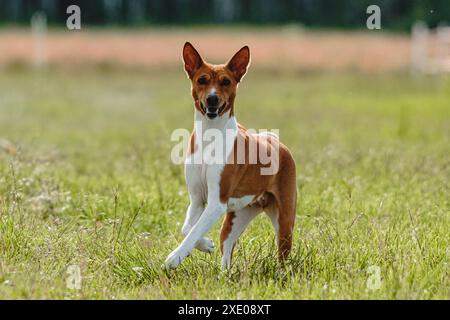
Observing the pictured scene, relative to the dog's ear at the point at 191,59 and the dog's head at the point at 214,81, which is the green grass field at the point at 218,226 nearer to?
the dog's head at the point at 214,81

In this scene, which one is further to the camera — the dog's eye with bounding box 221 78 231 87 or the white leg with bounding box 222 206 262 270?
the white leg with bounding box 222 206 262 270

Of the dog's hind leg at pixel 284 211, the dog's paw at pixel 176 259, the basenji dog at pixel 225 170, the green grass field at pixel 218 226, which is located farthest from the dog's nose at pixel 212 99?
the green grass field at pixel 218 226

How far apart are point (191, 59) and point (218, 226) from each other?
2.02 metres

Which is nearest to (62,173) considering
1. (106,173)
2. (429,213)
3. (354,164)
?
(106,173)

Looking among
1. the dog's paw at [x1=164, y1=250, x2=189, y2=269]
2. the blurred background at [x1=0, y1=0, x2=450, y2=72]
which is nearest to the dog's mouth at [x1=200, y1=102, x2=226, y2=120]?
the dog's paw at [x1=164, y1=250, x2=189, y2=269]

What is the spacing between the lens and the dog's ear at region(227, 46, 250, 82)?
572cm

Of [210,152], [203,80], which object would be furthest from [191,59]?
[210,152]

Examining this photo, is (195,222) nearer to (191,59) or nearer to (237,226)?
(237,226)

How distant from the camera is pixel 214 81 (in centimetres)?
555

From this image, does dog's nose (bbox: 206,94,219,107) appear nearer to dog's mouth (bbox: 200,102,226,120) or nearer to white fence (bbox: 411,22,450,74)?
dog's mouth (bbox: 200,102,226,120)

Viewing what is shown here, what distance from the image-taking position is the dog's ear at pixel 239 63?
572cm
